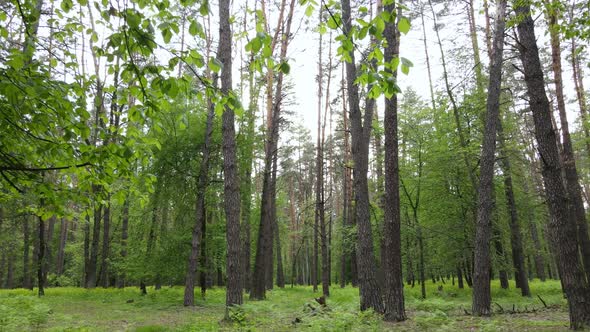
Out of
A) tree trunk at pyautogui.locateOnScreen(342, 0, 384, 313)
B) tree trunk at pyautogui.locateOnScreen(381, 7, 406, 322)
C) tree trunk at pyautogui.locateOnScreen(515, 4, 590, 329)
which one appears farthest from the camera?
tree trunk at pyautogui.locateOnScreen(342, 0, 384, 313)

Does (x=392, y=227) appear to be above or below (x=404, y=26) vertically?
below

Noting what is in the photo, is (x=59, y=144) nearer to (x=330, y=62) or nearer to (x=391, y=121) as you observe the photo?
(x=391, y=121)

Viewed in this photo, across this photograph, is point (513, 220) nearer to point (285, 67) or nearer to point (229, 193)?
point (229, 193)

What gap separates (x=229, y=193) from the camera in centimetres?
915

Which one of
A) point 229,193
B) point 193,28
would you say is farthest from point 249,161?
point 193,28

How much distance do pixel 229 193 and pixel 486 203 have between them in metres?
6.44

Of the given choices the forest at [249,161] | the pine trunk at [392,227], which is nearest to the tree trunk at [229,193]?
the forest at [249,161]

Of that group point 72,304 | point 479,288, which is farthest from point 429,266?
point 72,304

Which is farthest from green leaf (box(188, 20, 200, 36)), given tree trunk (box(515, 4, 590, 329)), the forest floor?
tree trunk (box(515, 4, 590, 329))

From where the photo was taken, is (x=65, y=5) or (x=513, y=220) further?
(x=513, y=220)

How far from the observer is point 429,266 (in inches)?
688

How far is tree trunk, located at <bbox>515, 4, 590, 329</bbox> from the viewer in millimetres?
6934

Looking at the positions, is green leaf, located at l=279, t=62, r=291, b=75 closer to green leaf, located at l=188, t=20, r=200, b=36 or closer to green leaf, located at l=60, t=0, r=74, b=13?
green leaf, located at l=188, t=20, r=200, b=36

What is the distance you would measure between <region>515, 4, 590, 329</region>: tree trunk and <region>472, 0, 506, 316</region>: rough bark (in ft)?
5.45
